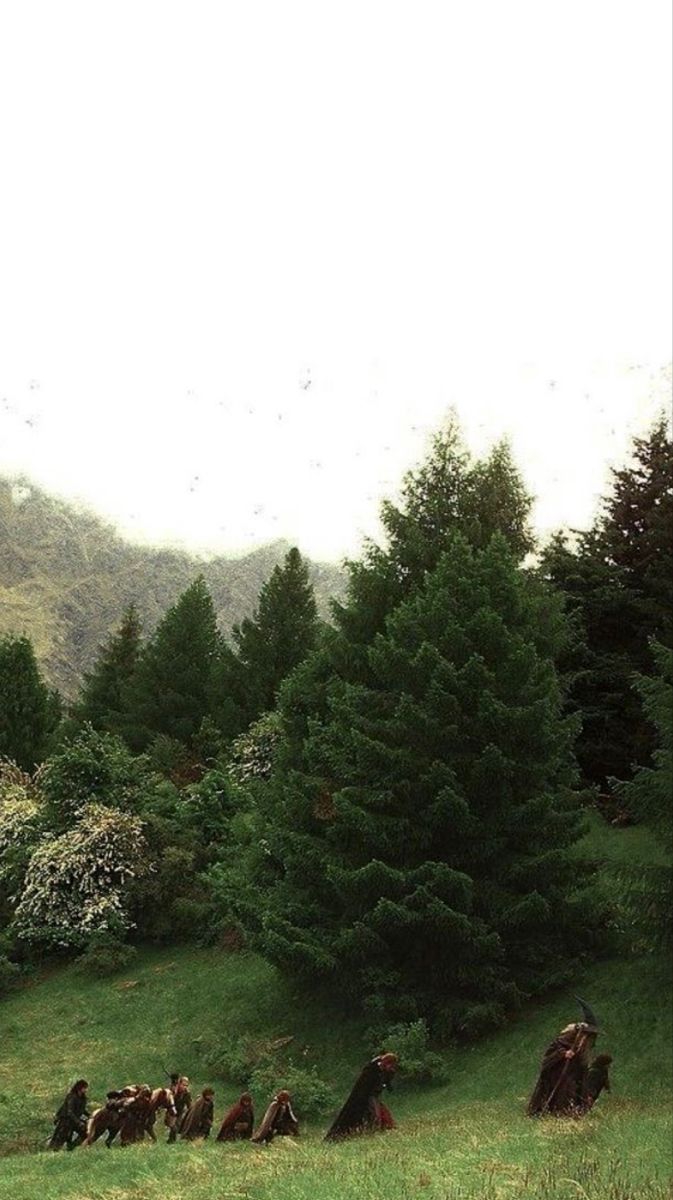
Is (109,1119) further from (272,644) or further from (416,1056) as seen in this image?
(272,644)

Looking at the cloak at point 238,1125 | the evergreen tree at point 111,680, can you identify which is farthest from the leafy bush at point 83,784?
the evergreen tree at point 111,680

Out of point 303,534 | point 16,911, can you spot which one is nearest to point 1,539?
point 303,534

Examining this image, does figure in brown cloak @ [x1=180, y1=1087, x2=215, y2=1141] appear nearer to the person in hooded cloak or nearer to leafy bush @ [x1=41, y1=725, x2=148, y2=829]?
the person in hooded cloak

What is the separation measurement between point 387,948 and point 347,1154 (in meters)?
9.35

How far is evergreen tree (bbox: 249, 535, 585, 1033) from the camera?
23.5 metres

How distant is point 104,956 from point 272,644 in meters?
24.2

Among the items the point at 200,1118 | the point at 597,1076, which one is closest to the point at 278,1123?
the point at 200,1118

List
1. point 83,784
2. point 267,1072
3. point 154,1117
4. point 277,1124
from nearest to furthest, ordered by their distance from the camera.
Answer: point 277,1124
point 154,1117
point 267,1072
point 83,784

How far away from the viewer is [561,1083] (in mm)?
16609

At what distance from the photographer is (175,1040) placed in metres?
26.4

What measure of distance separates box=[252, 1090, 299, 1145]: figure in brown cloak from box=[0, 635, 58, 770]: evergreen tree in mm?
36422

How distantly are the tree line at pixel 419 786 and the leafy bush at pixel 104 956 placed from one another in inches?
3.9

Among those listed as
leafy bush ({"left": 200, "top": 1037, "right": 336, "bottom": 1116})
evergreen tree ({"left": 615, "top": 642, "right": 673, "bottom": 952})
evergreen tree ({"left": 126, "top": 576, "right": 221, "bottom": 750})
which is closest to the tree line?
evergreen tree ({"left": 615, "top": 642, "right": 673, "bottom": 952})

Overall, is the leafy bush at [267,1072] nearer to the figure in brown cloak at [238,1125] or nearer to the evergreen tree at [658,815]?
the figure in brown cloak at [238,1125]
